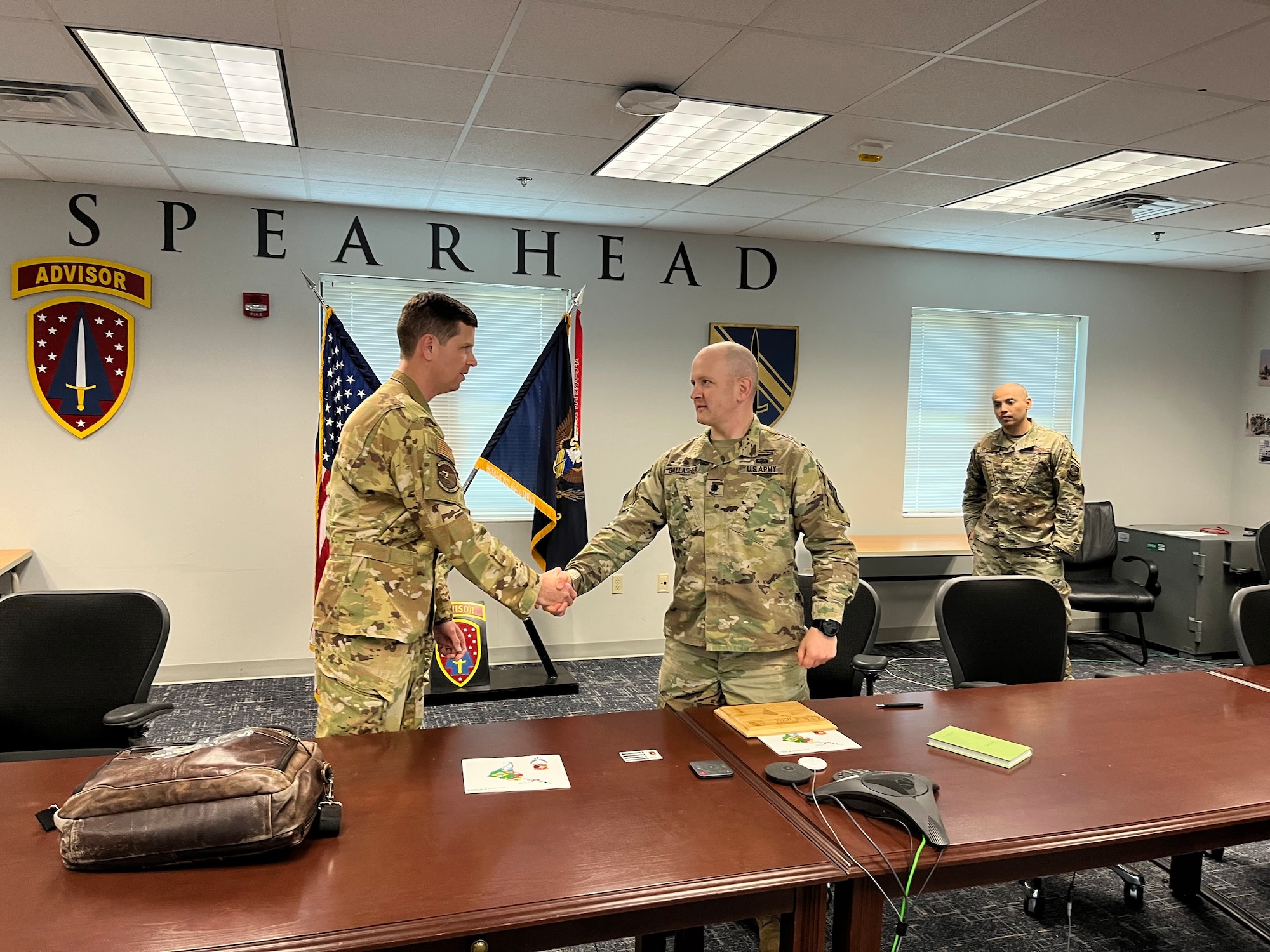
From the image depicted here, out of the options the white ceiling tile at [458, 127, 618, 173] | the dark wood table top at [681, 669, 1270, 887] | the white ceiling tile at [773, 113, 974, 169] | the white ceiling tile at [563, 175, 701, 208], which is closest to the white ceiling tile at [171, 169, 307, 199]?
the white ceiling tile at [458, 127, 618, 173]

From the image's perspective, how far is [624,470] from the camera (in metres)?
5.69

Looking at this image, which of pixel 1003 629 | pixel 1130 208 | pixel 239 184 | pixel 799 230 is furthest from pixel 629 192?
pixel 1003 629

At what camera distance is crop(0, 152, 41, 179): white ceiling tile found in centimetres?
418

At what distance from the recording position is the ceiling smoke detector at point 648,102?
3178 millimetres

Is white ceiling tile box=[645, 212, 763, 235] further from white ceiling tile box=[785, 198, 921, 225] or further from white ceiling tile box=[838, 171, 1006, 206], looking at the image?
white ceiling tile box=[838, 171, 1006, 206]

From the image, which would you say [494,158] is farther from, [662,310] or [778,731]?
[778,731]

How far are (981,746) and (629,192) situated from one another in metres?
3.50

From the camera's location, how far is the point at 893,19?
2.58 meters

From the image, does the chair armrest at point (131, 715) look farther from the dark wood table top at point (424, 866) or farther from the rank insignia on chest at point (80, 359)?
the rank insignia on chest at point (80, 359)

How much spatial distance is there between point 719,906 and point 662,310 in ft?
15.2

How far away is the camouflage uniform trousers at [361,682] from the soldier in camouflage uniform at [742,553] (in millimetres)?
561

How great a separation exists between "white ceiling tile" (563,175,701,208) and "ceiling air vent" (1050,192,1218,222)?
2.18m

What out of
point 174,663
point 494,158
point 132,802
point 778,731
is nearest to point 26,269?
point 174,663

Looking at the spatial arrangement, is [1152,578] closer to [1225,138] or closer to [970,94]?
[1225,138]
